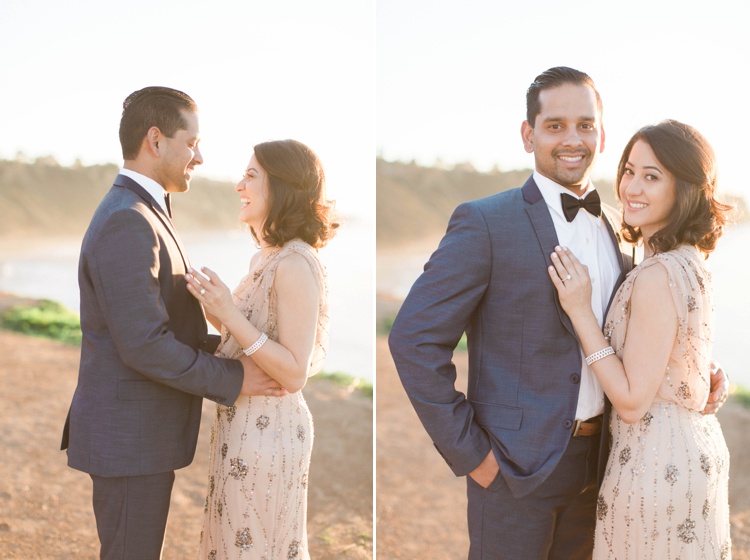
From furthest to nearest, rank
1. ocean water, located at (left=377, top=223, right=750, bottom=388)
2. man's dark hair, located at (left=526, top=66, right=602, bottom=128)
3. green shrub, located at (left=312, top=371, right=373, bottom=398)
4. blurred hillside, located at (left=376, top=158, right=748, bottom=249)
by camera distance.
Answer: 1. blurred hillside, located at (left=376, top=158, right=748, bottom=249)
2. ocean water, located at (left=377, top=223, right=750, bottom=388)
3. green shrub, located at (left=312, top=371, right=373, bottom=398)
4. man's dark hair, located at (left=526, top=66, right=602, bottom=128)

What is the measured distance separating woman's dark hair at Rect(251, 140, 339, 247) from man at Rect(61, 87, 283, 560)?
11.1 inches

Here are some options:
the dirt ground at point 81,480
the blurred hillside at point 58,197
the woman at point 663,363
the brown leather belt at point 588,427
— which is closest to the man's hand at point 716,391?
the woman at point 663,363

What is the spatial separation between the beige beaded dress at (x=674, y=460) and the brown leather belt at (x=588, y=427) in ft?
0.23

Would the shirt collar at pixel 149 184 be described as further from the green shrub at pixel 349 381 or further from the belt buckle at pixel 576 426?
the green shrub at pixel 349 381

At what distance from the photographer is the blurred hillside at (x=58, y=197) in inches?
567

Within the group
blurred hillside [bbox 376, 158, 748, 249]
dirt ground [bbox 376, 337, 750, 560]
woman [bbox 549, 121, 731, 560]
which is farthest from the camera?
blurred hillside [bbox 376, 158, 748, 249]

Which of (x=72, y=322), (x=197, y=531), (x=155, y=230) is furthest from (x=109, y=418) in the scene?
(x=72, y=322)

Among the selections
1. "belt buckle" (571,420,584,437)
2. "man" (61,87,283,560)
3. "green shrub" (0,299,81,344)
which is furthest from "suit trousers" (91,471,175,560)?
"green shrub" (0,299,81,344)

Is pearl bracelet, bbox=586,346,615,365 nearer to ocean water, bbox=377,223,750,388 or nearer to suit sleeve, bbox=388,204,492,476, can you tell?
suit sleeve, bbox=388,204,492,476

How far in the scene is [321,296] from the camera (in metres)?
2.55

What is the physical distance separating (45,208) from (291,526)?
1481 cm

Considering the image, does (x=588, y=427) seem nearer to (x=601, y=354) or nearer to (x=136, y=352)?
(x=601, y=354)

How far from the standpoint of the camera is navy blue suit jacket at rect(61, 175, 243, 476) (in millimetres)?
2191

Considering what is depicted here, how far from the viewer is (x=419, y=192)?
20125mm
